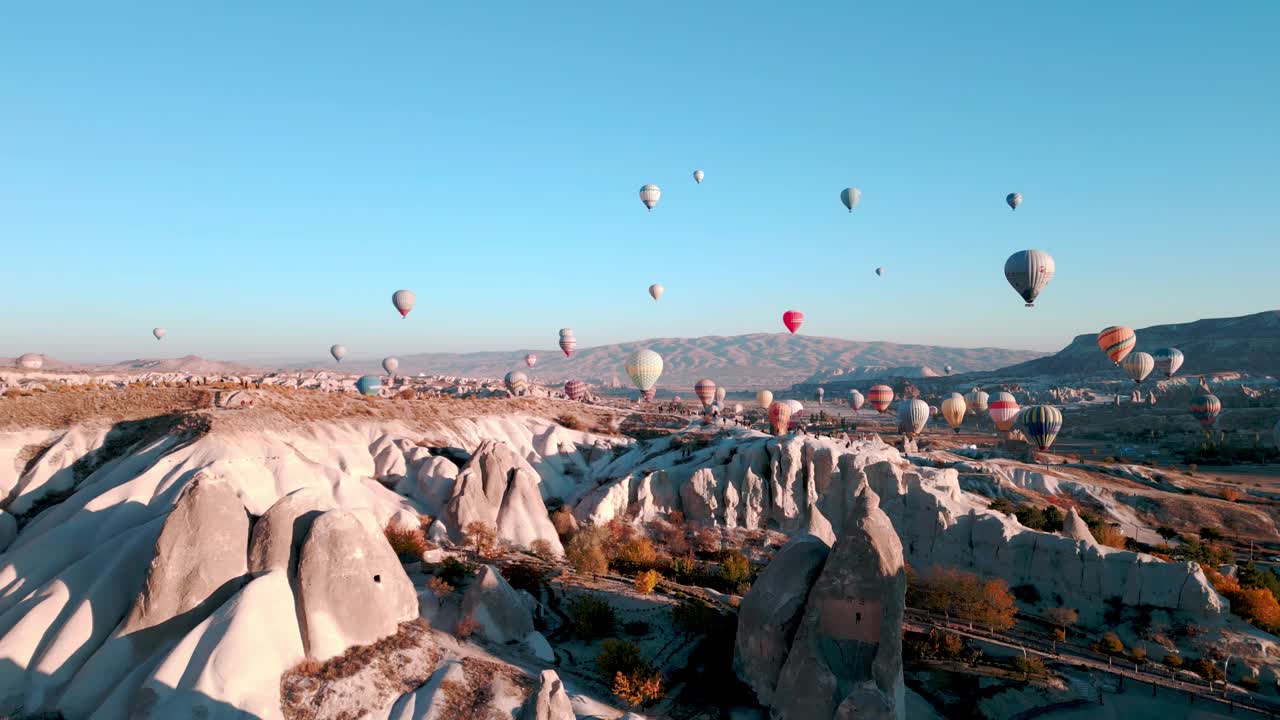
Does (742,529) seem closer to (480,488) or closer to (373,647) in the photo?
(480,488)

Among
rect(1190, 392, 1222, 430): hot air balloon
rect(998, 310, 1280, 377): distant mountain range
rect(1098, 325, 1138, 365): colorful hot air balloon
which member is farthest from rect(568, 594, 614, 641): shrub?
rect(998, 310, 1280, 377): distant mountain range

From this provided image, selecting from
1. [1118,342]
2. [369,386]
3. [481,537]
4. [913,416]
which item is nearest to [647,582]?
[481,537]

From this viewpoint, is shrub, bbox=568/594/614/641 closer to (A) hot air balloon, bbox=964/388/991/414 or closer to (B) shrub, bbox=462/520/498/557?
(B) shrub, bbox=462/520/498/557

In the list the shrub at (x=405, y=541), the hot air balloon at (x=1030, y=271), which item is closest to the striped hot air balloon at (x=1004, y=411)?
the hot air balloon at (x=1030, y=271)

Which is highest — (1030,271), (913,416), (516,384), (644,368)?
(1030,271)

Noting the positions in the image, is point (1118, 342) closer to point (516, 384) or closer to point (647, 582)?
point (647, 582)
